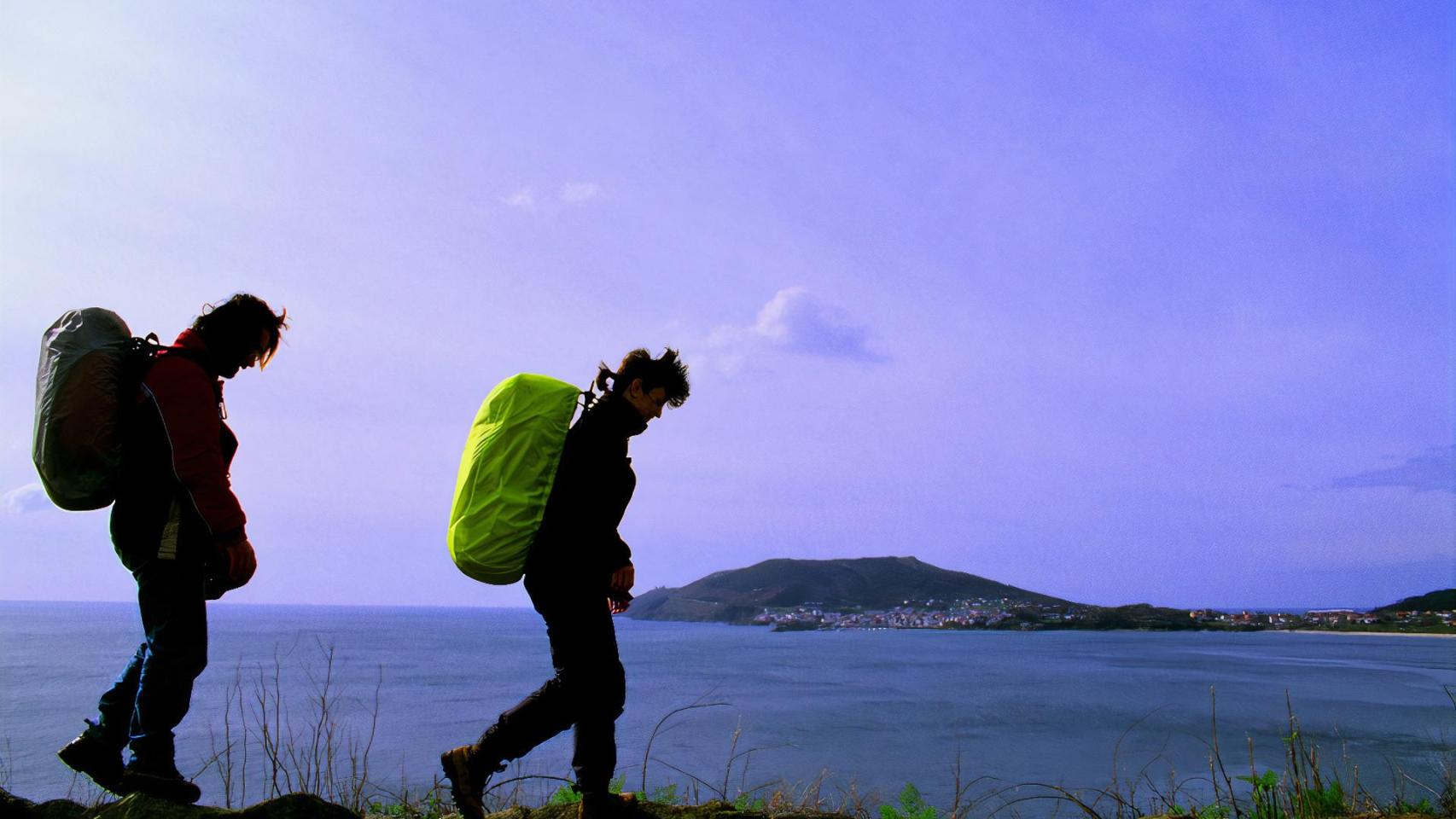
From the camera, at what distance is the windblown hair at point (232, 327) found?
9.36 ft

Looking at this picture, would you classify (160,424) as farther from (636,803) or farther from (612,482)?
(636,803)

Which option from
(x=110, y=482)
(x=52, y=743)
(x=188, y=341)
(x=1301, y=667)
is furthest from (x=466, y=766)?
(x=1301, y=667)

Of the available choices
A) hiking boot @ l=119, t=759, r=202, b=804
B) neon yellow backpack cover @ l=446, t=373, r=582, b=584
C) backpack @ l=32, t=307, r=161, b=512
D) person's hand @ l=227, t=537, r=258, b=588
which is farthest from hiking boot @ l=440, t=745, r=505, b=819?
backpack @ l=32, t=307, r=161, b=512

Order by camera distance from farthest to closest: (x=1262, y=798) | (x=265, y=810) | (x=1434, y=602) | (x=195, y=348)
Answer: (x=1434, y=602), (x=1262, y=798), (x=195, y=348), (x=265, y=810)

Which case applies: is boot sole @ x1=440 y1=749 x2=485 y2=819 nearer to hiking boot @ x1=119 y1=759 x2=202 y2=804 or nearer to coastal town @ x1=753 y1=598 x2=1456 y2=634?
hiking boot @ x1=119 y1=759 x2=202 y2=804

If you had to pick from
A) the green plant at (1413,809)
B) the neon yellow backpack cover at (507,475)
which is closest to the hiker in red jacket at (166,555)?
the neon yellow backpack cover at (507,475)

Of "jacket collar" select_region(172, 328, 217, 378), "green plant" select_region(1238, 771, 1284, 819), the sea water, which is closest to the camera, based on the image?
"jacket collar" select_region(172, 328, 217, 378)

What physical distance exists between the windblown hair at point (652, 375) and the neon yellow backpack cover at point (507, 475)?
14 centimetres

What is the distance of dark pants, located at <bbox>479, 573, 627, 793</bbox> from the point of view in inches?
105

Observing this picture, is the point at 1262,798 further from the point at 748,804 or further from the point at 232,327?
the point at 232,327

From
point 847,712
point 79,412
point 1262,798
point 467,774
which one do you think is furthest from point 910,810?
point 847,712

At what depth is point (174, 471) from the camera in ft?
8.56

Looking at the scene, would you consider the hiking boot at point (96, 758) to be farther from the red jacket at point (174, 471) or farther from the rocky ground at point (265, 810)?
the red jacket at point (174, 471)

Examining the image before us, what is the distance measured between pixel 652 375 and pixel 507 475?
0.56 metres
